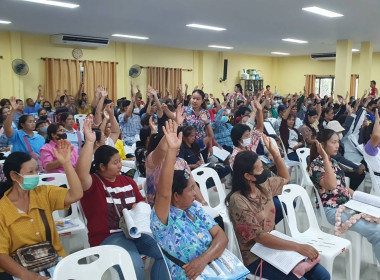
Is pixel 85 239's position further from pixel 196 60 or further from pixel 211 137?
pixel 196 60

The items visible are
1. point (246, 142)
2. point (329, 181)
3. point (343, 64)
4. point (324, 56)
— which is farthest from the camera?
point (324, 56)

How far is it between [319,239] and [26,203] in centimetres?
186

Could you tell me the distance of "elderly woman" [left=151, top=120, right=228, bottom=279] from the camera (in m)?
1.81

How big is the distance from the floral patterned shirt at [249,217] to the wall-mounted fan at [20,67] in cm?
823

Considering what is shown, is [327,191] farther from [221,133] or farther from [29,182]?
[221,133]

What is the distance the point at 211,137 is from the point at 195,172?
1.51 m

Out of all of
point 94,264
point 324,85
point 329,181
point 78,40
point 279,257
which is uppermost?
point 78,40

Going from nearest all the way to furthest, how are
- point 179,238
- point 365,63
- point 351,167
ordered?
point 179,238, point 351,167, point 365,63

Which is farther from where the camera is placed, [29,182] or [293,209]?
[293,209]

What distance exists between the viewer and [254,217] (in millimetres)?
2070

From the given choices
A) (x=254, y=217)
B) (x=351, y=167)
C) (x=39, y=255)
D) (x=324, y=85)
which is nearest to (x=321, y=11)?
(x=351, y=167)

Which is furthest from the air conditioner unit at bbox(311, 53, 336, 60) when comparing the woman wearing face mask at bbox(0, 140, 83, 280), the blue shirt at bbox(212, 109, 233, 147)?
the woman wearing face mask at bbox(0, 140, 83, 280)

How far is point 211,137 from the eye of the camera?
4609mm

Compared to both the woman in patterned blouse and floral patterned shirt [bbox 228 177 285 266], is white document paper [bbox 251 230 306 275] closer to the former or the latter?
floral patterned shirt [bbox 228 177 285 266]
